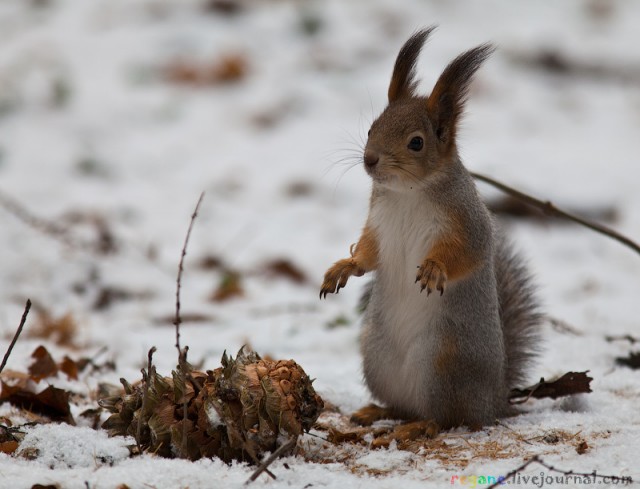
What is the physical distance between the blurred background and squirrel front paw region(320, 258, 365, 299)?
451 mm

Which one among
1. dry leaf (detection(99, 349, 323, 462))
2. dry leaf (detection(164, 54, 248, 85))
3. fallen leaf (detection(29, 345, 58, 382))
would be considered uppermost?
dry leaf (detection(164, 54, 248, 85))

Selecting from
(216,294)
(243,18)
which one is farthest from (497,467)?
(243,18)

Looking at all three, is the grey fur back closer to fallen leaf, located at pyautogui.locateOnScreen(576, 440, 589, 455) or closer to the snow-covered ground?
the snow-covered ground

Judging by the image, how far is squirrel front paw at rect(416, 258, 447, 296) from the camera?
2.11 metres

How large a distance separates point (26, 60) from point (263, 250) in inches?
102

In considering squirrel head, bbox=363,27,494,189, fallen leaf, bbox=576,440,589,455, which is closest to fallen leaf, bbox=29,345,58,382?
squirrel head, bbox=363,27,494,189

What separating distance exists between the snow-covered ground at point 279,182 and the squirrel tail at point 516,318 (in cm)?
13

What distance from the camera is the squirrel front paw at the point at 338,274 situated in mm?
2271

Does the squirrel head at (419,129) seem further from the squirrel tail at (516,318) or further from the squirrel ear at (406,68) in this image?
the squirrel tail at (516,318)

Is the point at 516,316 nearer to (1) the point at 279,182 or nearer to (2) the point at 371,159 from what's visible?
(2) the point at 371,159

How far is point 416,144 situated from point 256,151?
11.4ft

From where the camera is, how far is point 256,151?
571cm

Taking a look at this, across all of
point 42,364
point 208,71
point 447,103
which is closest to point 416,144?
point 447,103

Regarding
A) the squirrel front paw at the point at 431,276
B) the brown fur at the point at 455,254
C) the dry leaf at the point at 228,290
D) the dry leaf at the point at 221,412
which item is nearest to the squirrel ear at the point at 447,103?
the brown fur at the point at 455,254
